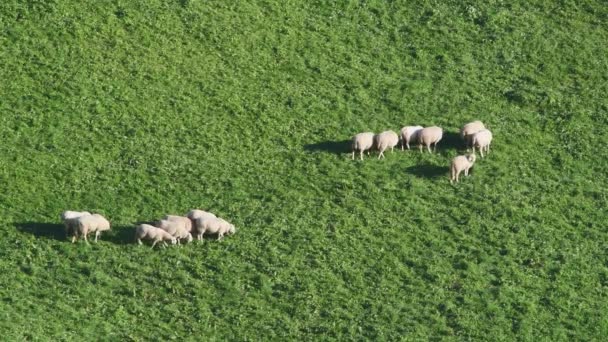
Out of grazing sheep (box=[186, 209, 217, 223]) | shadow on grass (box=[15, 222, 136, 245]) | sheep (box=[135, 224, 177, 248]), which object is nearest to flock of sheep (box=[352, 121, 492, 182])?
grazing sheep (box=[186, 209, 217, 223])

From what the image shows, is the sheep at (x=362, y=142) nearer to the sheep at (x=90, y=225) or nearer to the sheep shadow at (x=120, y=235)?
the sheep shadow at (x=120, y=235)

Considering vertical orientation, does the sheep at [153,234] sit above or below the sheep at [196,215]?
below

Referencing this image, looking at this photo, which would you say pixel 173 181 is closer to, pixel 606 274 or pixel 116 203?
pixel 116 203

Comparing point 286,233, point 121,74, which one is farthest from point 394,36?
point 286,233

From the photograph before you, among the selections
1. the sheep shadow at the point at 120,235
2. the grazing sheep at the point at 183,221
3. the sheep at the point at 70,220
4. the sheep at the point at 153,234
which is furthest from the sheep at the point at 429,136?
the sheep at the point at 70,220

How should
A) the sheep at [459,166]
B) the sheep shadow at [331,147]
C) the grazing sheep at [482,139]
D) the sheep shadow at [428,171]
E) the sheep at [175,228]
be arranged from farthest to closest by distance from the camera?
the sheep shadow at [331,147]
the grazing sheep at [482,139]
the sheep shadow at [428,171]
the sheep at [459,166]
the sheep at [175,228]

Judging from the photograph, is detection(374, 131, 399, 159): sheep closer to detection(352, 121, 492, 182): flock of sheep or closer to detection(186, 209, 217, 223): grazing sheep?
detection(352, 121, 492, 182): flock of sheep
